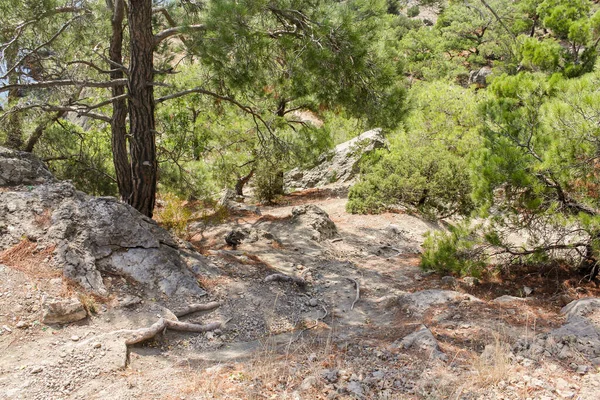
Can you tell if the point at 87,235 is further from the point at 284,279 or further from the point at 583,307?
the point at 583,307

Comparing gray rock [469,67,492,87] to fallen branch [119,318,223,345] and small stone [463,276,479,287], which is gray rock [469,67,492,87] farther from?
fallen branch [119,318,223,345]

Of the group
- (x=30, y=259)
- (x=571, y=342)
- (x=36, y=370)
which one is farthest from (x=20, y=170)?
(x=571, y=342)

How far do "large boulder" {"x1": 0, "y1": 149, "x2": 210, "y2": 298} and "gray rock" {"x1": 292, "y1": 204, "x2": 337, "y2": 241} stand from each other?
10.00 ft

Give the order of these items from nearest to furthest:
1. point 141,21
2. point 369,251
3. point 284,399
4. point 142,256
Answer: point 284,399
point 142,256
point 141,21
point 369,251

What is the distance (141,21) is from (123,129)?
149cm

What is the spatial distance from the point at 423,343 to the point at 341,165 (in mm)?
11496

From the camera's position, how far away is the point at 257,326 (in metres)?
4.09

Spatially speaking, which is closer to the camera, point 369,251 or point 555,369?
point 555,369

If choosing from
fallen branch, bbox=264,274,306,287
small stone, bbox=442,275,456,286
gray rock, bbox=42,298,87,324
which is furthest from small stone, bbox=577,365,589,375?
gray rock, bbox=42,298,87,324

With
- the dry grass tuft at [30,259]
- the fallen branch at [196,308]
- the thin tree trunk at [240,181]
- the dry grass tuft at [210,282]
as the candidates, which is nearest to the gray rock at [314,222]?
the dry grass tuft at [210,282]

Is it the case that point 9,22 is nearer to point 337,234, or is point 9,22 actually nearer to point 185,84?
point 185,84

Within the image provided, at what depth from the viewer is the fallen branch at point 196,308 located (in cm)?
397

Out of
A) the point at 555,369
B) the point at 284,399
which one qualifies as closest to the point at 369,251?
the point at 555,369

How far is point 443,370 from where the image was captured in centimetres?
305
